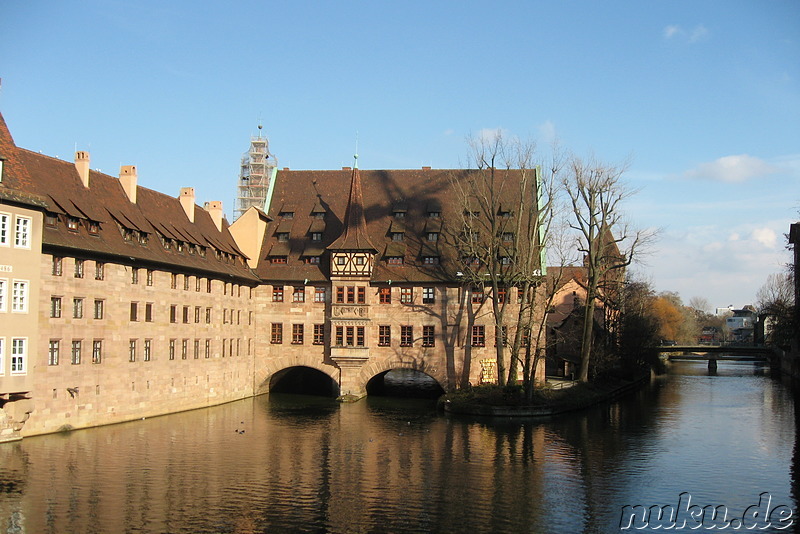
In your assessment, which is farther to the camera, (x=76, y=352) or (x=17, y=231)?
(x=76, y=352)

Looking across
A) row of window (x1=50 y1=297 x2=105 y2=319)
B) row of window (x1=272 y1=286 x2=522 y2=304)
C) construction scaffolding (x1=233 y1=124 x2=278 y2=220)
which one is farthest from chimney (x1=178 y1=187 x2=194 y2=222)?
construction scaffolding (x1=233 y1=124 x2=278 y2=220)

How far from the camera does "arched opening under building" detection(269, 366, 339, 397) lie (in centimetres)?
5363

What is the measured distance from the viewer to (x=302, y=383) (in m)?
58.1

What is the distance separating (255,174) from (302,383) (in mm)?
60252

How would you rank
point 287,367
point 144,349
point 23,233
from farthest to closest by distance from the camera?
point 287,367 → point 144,349 → point 23,233

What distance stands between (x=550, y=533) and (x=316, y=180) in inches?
1560

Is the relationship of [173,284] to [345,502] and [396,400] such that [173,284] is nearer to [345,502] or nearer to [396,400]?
[396,400]

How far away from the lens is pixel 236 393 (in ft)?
158

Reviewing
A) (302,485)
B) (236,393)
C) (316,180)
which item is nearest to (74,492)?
(302,485)

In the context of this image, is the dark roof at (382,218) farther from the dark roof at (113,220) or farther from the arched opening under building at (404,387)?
the arched opening under building at (404,387)

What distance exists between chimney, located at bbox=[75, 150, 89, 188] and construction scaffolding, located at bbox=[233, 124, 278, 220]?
73.7m

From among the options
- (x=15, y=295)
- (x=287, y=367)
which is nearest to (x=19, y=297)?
(x=15, y=295)

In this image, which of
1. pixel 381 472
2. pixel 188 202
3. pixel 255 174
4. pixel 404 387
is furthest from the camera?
pixel 255 174

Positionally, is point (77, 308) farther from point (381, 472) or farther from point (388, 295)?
point (388, 295)
